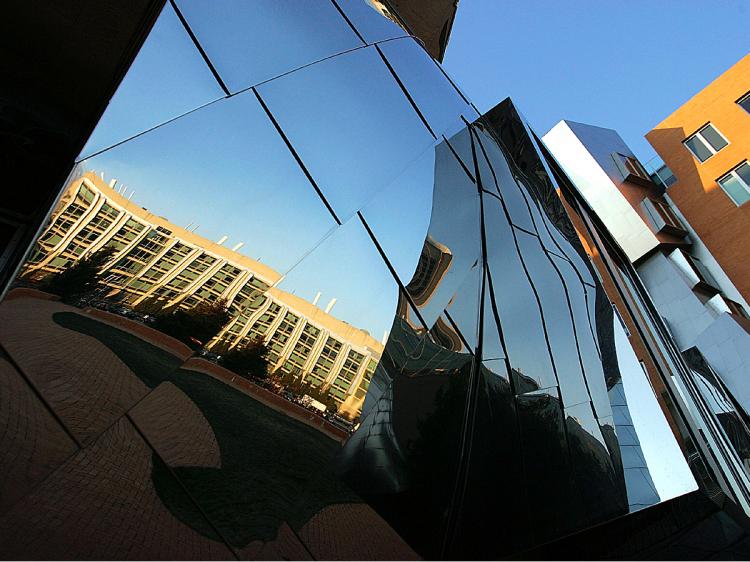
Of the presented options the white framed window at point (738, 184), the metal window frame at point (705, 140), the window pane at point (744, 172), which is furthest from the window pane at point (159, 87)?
the metal window frame at point (705, 140)

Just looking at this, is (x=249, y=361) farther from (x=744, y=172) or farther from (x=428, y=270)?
(x=744, y=172)

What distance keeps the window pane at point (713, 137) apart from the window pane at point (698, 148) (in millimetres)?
332

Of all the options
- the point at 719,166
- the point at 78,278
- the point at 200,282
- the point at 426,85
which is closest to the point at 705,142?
the point at 719,166

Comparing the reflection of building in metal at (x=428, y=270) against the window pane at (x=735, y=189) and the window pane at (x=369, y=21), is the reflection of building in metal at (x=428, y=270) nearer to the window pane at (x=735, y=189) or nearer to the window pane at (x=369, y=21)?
the window pane at (x=369, y=21)

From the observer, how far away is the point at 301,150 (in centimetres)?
316

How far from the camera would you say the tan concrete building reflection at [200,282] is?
2.47 m

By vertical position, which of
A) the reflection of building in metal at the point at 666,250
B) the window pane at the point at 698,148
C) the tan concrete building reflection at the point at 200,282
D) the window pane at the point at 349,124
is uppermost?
the window pane at the point at 698,148

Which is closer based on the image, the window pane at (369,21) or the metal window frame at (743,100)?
the window pane at (369,21)

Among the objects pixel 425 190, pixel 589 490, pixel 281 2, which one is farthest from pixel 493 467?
pixel 281 2

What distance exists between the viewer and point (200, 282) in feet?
8.75

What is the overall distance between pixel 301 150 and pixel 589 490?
415 cm

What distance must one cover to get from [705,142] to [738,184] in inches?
127

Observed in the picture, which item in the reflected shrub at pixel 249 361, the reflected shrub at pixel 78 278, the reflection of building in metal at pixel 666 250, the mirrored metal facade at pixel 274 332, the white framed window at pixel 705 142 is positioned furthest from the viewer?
the white framed window at pixel 705 142

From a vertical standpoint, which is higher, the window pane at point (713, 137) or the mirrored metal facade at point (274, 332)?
the window pane at point (713, 137)
